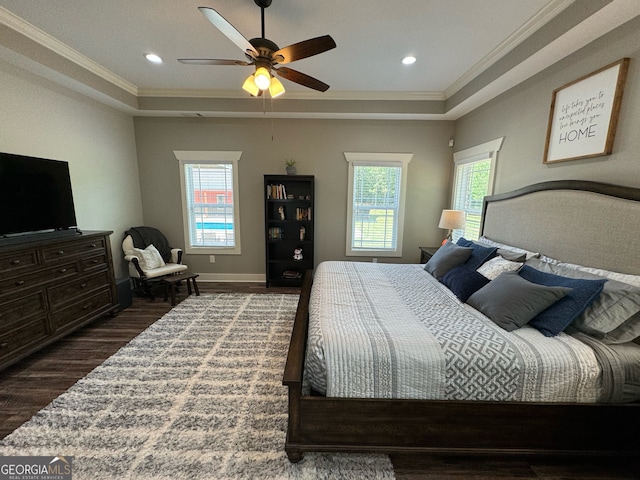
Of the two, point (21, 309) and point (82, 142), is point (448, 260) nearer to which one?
point (21, 309)

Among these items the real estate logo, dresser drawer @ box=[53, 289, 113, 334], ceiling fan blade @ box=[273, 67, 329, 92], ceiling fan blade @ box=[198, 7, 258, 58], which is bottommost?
the real estate logo

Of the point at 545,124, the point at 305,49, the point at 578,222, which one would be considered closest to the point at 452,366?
the point at 578,222

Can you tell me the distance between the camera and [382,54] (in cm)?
264

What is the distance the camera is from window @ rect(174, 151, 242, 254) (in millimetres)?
4191

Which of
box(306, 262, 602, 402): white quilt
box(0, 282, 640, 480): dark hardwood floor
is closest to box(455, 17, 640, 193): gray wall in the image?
box(306, 262, 602, 402): white quilt

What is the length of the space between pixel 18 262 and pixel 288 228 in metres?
3.03

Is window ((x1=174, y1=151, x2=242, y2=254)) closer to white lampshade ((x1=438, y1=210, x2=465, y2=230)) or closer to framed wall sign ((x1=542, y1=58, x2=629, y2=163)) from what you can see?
white lampshade ((x1=438, y1=210, x2=465, y2=230))

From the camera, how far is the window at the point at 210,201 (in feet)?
13.8

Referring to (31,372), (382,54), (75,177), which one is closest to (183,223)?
(75,177)

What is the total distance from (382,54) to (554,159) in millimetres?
1914

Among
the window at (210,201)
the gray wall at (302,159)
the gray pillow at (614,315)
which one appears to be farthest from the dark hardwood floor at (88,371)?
the gray wall at (302,159)

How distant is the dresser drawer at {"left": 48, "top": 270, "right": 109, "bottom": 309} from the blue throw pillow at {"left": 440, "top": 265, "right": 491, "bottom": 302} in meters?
3.67

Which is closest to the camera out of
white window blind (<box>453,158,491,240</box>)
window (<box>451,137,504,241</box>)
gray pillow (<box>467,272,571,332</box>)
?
gray pillow (<box>467,272,571,332</box>)

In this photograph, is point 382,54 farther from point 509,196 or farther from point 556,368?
point 556,368
